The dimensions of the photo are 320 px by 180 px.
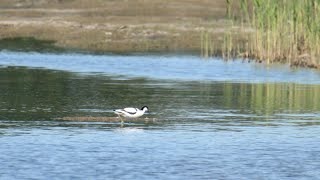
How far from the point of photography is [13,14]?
58188 mm

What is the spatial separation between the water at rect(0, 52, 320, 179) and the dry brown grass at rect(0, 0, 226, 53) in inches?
387

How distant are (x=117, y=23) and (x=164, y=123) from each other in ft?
98.8

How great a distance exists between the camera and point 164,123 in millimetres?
24375

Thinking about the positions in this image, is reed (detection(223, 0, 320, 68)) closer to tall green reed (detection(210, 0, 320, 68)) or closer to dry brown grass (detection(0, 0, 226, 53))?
tall green reed (detection(210, 0, 320, 68))

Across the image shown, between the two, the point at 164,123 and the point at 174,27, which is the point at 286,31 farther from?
the point at 174,27

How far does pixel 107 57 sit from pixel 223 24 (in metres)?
10.3

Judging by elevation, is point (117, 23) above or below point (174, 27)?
above

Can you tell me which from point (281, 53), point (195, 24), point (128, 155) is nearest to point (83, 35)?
point (195, 24)

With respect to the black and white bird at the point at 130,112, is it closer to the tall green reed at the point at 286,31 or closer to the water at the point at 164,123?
the water at the point at 164,123

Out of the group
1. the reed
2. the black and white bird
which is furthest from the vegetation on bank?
the black and white bird

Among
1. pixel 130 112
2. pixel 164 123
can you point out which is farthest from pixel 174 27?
pixel 130 112

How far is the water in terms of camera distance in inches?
742

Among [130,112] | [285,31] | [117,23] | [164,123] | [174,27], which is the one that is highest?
[285,31]

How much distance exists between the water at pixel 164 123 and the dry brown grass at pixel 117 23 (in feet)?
32.3
